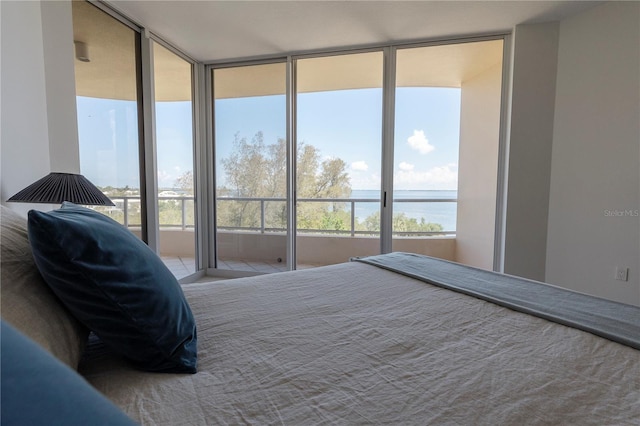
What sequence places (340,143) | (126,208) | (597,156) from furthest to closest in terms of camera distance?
(340,143) → (126,208) → (597,156)

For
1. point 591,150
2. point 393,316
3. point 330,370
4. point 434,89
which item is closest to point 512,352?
point 393,316

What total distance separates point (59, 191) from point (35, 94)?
69 centimetres

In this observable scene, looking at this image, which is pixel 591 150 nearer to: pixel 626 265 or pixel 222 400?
pixel 626 265

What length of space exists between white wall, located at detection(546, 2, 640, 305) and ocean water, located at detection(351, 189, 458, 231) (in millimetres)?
1180

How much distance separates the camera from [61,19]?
2.06m

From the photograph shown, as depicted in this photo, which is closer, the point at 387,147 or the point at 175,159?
the point at 387,147

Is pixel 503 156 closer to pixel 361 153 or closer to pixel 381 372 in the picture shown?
pixel 361 153

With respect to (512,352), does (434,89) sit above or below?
above

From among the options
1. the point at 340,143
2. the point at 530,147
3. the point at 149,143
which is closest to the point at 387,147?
the point at 340,143

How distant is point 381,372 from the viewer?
0.77 m

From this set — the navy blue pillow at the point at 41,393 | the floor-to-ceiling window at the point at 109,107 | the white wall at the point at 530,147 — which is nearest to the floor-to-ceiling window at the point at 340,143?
the white wall at the point at 530,147

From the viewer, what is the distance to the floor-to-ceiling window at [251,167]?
3.86 meters

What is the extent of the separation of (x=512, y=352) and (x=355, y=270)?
0.88m

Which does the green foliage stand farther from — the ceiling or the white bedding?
the white bedding
